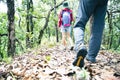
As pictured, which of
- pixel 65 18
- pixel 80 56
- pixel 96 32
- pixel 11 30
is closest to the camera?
pixel 80 56

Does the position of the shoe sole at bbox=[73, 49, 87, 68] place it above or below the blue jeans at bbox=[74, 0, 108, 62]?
below

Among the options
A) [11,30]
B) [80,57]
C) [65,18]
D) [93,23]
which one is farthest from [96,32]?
[65,18]

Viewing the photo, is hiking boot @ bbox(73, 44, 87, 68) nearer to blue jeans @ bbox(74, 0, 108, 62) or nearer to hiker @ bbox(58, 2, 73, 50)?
blue jeans @ bbox(74, 0, 108, 62)

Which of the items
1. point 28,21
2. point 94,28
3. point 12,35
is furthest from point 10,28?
point 28,21

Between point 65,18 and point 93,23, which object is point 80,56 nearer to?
point 93,23

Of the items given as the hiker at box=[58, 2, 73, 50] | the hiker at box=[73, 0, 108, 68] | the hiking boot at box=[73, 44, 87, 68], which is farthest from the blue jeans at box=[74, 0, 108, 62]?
→ the hiker at box=[58, 2, 73, 50]

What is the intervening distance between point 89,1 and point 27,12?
11.6m

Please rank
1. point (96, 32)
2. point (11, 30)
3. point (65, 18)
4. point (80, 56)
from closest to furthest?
point (80, 56) → point (96, 32) → point (11, 30) → point (65, 18)

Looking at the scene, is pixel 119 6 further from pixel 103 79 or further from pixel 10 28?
pixel 103 79

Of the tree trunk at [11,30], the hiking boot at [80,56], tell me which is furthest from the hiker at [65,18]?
the hiking boot at [80,56]

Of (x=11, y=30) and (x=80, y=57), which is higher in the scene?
(x=11, y=30)

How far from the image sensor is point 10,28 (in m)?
7.61

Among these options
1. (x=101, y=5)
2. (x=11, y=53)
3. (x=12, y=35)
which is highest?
(x=101, y=5)

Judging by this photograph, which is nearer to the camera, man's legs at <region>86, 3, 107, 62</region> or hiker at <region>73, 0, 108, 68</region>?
hiker at <region>73, 0, 108, 68</region>
